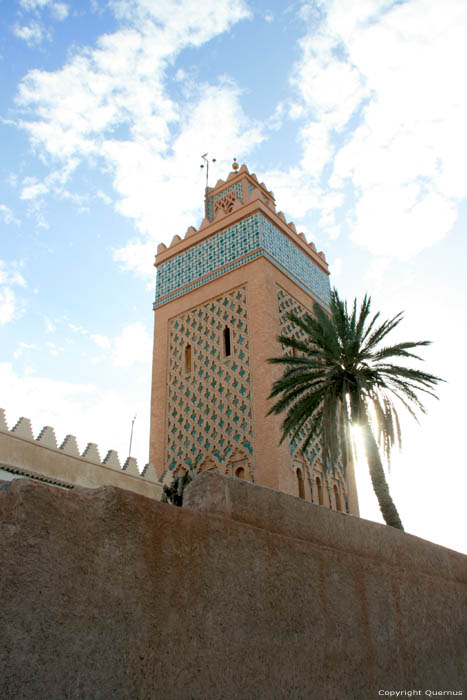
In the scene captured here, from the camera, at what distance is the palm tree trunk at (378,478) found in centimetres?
755

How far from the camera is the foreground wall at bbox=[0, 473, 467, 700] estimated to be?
51.3 inches

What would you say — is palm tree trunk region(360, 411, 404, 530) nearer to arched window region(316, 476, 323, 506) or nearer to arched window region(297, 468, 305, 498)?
arched window region(297, 468, 305, 498)

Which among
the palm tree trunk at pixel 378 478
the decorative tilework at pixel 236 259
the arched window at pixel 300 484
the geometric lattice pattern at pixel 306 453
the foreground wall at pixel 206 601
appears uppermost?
the decorative tilework at pixel 236 259

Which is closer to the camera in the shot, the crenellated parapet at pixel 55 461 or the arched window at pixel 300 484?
the crenellated parapet at pixel 55 461

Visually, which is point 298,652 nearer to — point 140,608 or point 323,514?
point 323,514

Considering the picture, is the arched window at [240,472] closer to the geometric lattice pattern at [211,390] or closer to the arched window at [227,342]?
the geometric lattice pattern at [211,390]

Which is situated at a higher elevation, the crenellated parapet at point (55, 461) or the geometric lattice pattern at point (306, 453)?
the geometric lattice pattern at point (306, 453)

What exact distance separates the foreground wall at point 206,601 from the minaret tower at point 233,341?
7.38m

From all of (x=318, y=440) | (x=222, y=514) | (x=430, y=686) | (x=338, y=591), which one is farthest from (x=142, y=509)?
(x=318, y=440)

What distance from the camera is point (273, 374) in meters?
10.8

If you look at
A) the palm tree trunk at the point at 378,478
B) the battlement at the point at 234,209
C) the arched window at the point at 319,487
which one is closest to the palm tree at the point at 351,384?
the palm tree trunk at the point at 378,478

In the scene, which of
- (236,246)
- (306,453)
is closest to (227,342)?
(236,246)

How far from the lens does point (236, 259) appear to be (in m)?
12.8

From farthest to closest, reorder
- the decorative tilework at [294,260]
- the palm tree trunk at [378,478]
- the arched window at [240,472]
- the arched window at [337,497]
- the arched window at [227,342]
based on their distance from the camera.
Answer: the decorative tilework at [294,260] → the arched window at [227,342] → the arched window at [337,497] → the arched window at [240,472] → the palm tree trunk at [378,478]
